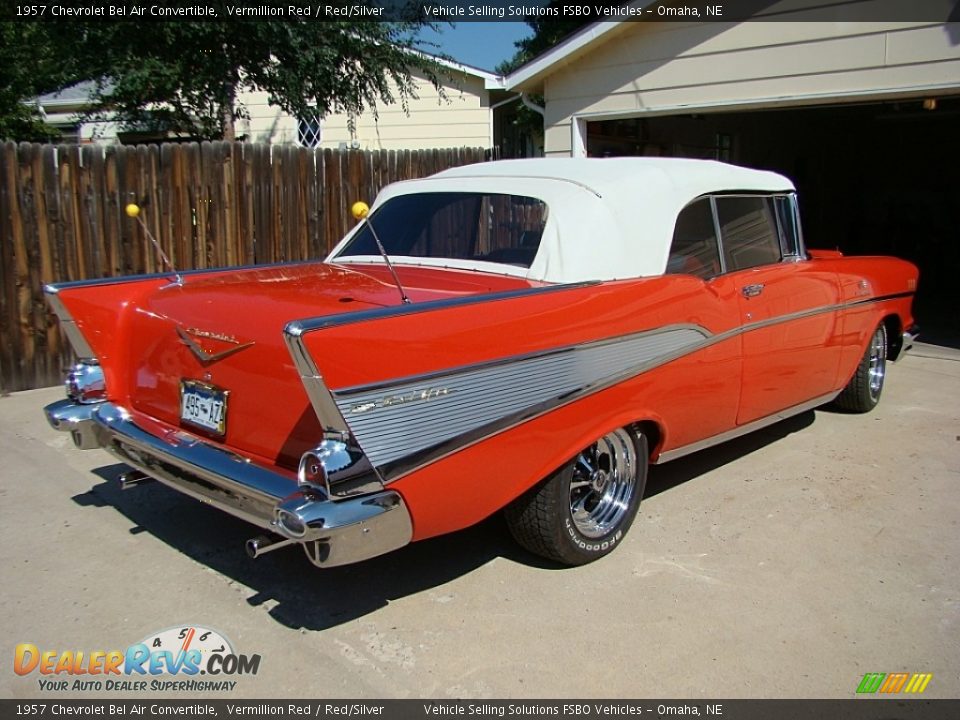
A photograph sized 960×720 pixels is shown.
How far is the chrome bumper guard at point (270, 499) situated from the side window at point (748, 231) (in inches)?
100

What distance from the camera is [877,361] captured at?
613 cm

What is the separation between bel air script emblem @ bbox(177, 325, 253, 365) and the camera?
10.5 feet

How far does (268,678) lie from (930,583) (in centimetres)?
278

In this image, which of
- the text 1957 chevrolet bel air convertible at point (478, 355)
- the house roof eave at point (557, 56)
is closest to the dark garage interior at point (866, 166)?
the house roof eave at point (557, 56)

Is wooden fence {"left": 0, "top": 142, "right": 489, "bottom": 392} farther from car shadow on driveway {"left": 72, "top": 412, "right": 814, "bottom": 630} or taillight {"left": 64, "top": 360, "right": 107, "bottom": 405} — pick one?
taillight {"left": 64, "top": 360, "right": 107, "bottom": 405}

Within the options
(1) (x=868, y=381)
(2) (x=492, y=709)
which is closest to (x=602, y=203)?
(2) (x=492, y=709)

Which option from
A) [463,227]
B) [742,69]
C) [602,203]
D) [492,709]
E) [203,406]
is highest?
[742,69]

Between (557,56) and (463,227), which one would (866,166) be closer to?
(557,56)

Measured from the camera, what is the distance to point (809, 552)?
385cm

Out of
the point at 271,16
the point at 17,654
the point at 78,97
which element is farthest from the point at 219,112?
the point at 17,654

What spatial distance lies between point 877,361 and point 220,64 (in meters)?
9.05

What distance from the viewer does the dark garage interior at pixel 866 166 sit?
13.1 m

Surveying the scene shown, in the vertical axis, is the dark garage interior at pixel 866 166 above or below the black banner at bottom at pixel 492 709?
above

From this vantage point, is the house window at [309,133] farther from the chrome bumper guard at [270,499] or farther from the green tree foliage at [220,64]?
the chrome bumper guard at [270,499]
